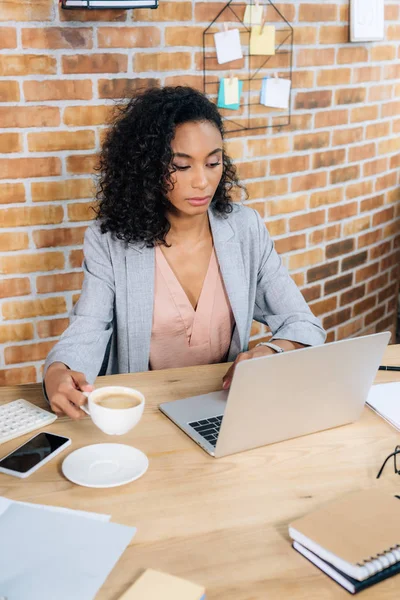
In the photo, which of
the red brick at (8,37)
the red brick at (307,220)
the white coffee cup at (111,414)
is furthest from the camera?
→ the red brick at (307,220)

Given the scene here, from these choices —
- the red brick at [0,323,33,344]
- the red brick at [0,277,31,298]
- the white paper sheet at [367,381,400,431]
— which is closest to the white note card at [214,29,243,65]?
the red brick at [0,277,31,298]

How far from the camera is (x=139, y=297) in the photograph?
64.4 inches

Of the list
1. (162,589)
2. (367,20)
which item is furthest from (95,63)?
(162,589)

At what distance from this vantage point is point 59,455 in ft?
3.70

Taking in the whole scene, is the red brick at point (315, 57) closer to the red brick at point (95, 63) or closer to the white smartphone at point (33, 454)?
the red brick at point (95, 63)

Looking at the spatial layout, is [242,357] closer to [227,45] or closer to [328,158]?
[227,45]

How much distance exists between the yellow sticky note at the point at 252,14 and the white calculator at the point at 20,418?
63.2 inches

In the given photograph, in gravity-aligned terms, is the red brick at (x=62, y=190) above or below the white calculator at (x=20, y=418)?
above

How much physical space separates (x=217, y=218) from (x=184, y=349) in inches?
13.6

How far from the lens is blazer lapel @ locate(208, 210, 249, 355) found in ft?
5.55

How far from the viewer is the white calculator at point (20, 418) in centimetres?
120

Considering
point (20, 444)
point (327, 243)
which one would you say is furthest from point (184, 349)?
point (327, 243)

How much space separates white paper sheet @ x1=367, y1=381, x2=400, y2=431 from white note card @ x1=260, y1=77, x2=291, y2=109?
136 cm

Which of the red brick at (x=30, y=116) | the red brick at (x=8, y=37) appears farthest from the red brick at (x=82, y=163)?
the red brick at (x=8, y=37)
